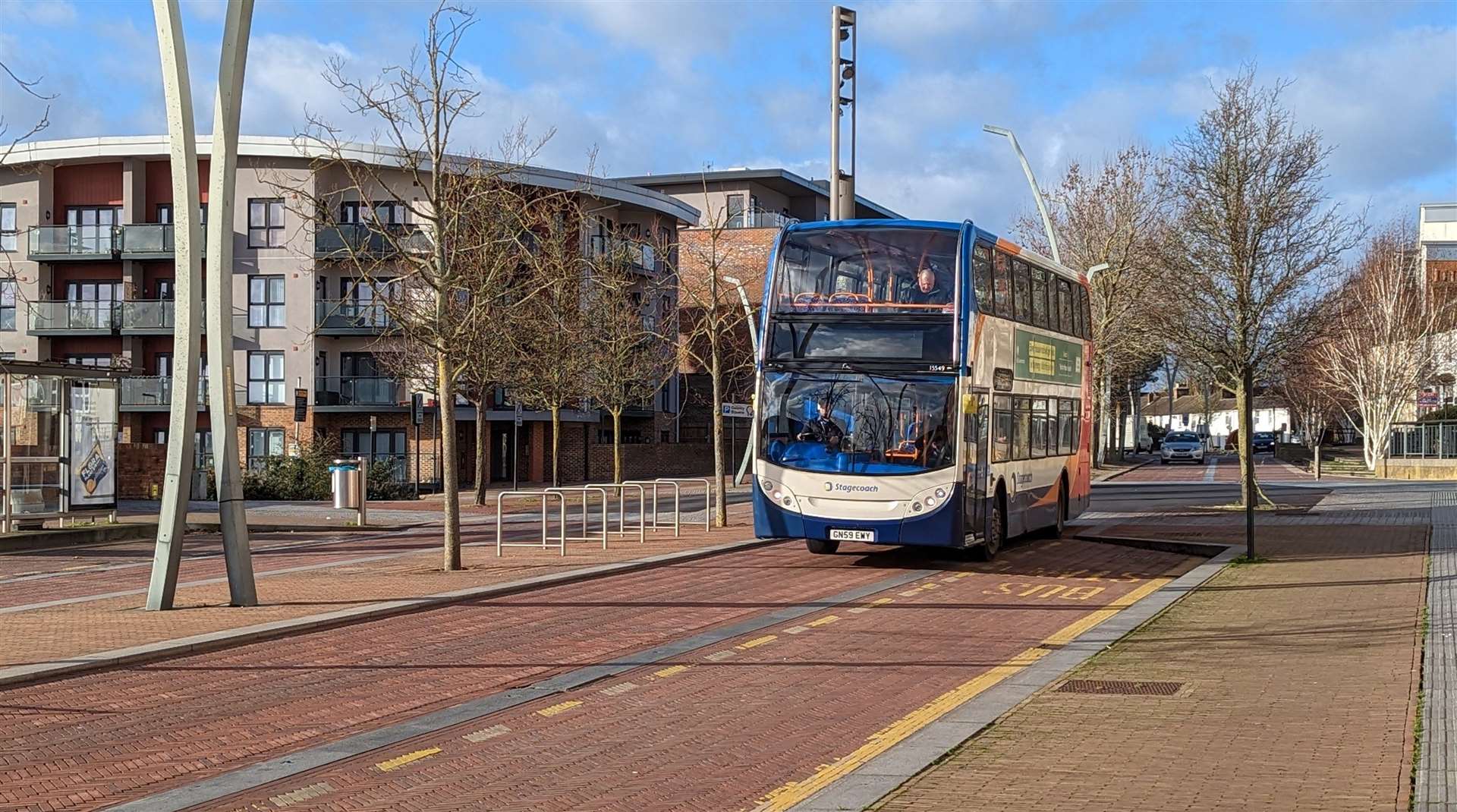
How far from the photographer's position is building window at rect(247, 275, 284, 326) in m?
51.8

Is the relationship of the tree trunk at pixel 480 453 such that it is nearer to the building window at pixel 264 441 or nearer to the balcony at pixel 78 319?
the building window at pixel 264 441

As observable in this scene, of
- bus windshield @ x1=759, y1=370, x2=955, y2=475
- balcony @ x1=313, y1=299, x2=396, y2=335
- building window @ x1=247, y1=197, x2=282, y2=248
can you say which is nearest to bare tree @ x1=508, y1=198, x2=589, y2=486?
balcony @ x1=313, y1=299, x2=396, y2=335

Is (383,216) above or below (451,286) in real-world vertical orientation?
above

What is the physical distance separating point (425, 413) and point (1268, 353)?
28.1m

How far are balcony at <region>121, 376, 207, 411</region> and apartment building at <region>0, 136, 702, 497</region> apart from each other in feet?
0.16

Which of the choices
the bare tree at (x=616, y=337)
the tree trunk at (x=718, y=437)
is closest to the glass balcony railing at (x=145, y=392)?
the bare tree at (x=616, y=337)

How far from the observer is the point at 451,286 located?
19.2 metres

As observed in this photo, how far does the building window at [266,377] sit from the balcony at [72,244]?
5.86 meters

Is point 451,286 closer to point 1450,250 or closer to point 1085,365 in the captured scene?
point 1085,365

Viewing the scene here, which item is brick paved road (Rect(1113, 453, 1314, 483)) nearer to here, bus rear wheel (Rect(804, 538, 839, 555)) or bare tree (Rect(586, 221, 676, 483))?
bare tree (Rect(586, 221, 676, 483))

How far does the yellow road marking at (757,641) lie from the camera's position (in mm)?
13023

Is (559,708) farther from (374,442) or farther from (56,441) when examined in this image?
(374,442)

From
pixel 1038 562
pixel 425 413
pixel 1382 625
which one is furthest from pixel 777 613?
pixel 425 413

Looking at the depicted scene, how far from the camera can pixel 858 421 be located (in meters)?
19.3
